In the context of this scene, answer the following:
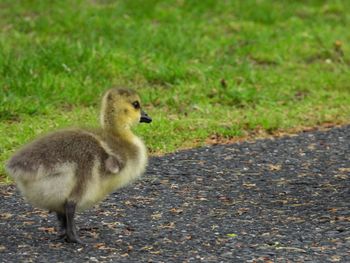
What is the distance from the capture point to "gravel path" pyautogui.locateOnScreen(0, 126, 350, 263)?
20.2 ft

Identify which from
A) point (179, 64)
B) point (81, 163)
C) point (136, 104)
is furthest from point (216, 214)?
point (179, 64)

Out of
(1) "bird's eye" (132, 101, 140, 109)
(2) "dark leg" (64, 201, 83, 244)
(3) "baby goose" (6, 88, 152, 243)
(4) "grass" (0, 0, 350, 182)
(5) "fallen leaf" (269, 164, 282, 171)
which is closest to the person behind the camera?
(3) "baby goose" (6, 88, 152, 243)

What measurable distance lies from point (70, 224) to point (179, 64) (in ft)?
18.3

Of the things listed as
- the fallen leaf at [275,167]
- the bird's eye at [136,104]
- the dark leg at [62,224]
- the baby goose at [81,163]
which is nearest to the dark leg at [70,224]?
the baby goose at [81,163]

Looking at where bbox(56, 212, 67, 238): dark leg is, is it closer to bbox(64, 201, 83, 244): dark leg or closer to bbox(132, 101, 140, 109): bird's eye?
bbox(64, 201, 83, 244): dark leg

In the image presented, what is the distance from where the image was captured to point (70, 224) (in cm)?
621

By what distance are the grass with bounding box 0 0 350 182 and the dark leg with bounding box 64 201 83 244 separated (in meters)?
2.61

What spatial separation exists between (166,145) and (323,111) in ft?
7.32

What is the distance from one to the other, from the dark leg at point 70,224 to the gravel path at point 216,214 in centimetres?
8

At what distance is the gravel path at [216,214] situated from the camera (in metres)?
6.16

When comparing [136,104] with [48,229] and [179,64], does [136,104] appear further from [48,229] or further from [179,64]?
[179,64]

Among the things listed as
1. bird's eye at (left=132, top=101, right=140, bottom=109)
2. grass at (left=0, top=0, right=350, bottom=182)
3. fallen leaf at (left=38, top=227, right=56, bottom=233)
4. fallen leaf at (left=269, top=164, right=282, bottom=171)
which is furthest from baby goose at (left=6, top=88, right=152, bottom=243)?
grass at (left=0, top=0, right=350, bottom=182)

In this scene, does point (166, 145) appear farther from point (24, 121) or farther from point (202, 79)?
point (202, 79)

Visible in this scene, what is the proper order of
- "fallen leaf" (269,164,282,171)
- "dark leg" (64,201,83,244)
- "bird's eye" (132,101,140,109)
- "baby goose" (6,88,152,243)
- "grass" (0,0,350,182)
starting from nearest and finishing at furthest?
"baby goose" (6,88,152,243) → "dark leg" (64,201,83,244) → "bird's eye" (132,101,140,109) → "fallen leaf" (269,164,282,171) → "grass" (0,0,350,182)
